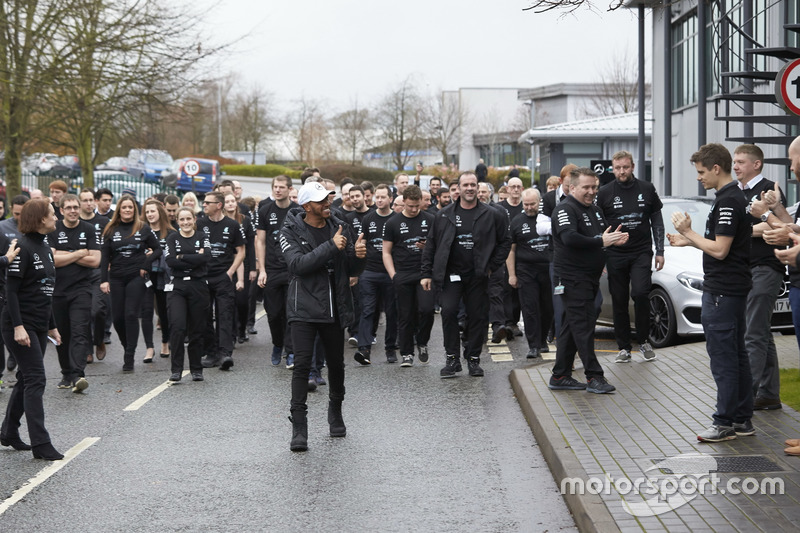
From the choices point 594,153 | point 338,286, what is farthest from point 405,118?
point 338,286

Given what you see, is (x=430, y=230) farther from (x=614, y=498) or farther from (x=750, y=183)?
(x=614, y=498)

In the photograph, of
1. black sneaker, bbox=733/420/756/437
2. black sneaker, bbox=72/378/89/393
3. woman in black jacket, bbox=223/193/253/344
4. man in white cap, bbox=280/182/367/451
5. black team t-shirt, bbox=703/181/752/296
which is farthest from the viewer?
woman in black jacket, bbox=223/193/253/344

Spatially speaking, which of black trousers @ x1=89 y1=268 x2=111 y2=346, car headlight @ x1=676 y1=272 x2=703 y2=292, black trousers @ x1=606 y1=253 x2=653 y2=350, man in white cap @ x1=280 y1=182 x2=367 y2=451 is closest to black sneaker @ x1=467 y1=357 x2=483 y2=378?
black trousers @ x1=606 y1=253 x2=653 y2=350

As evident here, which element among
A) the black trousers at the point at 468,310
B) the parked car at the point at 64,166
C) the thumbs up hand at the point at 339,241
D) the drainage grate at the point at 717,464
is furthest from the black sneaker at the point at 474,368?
the parked car at the point at 64,166

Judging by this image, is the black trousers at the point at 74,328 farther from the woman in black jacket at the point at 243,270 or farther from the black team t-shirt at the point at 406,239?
the black team t-shirt at the point at 406,239

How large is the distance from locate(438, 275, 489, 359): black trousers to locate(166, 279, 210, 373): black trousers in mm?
2813

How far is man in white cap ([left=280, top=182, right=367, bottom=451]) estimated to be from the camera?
8180mm

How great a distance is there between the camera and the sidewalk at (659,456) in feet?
18.4

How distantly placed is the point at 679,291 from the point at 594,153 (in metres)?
32.5

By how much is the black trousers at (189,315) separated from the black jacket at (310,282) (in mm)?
3689

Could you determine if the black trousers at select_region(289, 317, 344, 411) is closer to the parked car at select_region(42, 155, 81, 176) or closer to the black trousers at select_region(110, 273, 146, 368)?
the black trousers at select_region(110, 273, 146, 368)

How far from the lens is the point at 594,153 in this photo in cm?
4397

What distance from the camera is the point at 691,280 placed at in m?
12.2

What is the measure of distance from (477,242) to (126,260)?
15.5 ft
